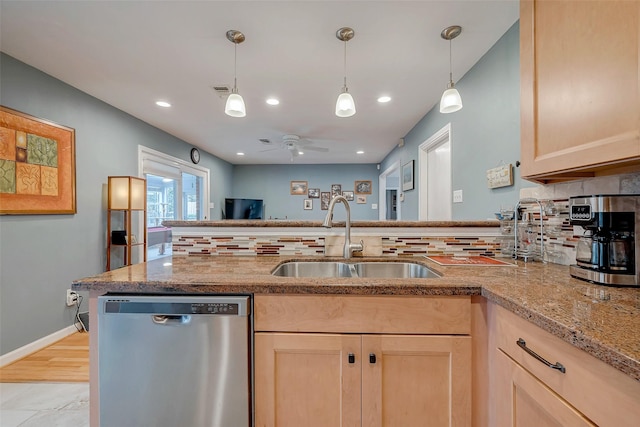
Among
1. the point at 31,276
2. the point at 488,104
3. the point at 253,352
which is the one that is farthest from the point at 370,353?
the point at 31,276

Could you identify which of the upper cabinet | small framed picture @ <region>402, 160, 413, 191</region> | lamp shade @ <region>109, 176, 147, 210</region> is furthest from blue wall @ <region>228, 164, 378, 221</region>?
the upper cabinet

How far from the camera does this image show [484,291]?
0.90 m

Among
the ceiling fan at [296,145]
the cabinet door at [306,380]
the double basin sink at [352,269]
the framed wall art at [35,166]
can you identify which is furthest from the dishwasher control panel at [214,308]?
the ceiling fan at [296,145]

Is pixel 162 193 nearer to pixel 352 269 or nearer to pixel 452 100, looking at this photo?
pixel 352 269

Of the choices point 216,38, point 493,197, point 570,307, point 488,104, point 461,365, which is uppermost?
point 216,38

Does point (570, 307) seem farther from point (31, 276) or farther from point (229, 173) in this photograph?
point (229, 173)

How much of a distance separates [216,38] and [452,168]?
2161 millimetres

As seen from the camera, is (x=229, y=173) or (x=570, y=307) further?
(x=229, y=173)

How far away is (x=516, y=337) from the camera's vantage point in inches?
30.5

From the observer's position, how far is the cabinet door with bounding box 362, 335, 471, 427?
929 mm

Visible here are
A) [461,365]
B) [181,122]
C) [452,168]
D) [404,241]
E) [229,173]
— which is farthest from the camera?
[229,173]

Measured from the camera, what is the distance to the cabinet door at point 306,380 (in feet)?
3.09

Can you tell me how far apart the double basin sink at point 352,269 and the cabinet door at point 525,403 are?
1.89 ft

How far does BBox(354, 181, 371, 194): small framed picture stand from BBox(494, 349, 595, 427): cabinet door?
5421mm
